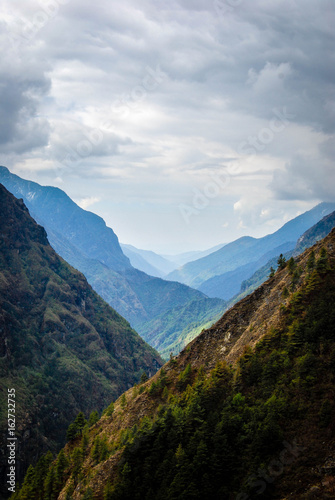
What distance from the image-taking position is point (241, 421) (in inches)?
2013

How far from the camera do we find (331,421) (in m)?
41.9

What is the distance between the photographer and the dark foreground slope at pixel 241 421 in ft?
138

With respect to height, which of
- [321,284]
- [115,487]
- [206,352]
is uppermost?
[321,284]

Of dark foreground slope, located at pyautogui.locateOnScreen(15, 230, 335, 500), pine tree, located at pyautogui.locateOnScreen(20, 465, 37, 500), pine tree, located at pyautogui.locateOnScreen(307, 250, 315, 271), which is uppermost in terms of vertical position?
pine tree, located at pyautogui.locateOnScreen(307, 250, 315, 271)

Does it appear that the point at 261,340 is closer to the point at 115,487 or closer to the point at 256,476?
the point at 256,476

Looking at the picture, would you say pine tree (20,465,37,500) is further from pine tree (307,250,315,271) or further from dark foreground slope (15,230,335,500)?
pine tree (307,250,315,271)

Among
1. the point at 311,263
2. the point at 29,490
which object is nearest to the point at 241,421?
the point at 311,263


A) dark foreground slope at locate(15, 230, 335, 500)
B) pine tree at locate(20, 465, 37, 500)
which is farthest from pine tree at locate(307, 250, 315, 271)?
pine tree at locate(20, 465, 37, 500)

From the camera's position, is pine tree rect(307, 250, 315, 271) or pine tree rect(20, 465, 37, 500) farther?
pine tree rect(20, 465, 37, 500)

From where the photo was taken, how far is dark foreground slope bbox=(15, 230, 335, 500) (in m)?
42.2

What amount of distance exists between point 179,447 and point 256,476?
14462mm

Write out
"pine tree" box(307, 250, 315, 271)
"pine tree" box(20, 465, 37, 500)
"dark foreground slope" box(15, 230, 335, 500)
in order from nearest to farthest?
1. "dark foreground slope" box(15, 230, 335, 500)
2. "pine tree" box(307, 250, 315, 271)
3. "pine tree" box(20, 465, 37, 500)

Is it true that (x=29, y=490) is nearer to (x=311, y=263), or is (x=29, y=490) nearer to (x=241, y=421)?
(x=241, y=421)

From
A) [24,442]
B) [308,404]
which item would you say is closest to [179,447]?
[308,404]
